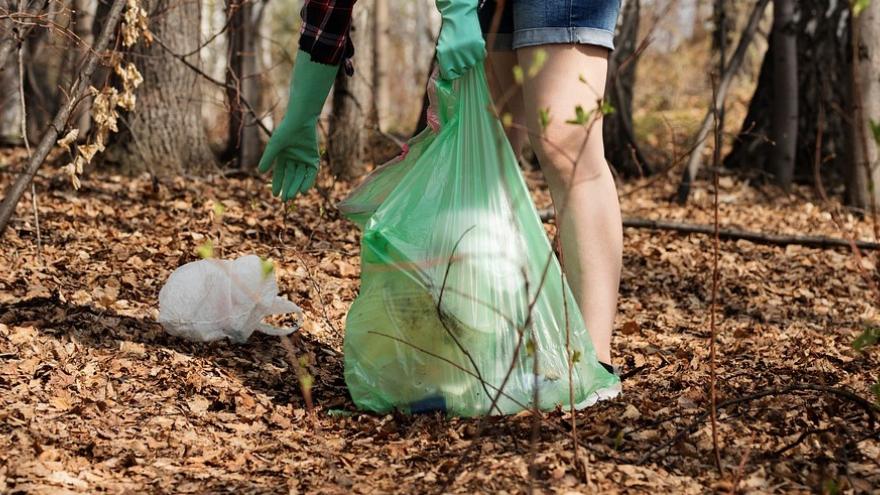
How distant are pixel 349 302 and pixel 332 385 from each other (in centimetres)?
83

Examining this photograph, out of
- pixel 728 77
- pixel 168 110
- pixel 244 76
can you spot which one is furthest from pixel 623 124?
pixel 168 110

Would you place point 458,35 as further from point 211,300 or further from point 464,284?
point 211,300

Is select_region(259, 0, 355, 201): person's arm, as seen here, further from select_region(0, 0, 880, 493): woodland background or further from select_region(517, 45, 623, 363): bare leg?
select_region(517, 45, 623, 363): bare leg

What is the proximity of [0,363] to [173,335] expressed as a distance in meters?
0.50

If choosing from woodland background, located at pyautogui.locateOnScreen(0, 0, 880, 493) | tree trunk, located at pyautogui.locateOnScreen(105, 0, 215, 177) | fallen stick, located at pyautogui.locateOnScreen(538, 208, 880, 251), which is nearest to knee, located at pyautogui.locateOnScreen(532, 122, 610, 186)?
woodland background, located at pyautogui.locateOnScreen(0, 0, 880, 493)

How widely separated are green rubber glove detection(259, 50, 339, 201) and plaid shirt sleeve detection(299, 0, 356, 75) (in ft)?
0.08

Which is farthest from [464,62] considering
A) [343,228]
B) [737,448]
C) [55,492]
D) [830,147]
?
[830,147]

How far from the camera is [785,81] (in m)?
5.72

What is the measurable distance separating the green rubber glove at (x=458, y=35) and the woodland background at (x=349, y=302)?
12.8 inches

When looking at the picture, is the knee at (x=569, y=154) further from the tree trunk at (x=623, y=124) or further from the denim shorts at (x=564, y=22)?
the tree trunk at (x=623, y=124)

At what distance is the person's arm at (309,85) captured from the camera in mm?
2541

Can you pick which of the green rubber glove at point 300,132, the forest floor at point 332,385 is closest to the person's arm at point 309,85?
the green rubber glove at point 300,132

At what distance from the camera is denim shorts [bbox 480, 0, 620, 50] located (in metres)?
2.28

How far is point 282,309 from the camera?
2949 millimetres
